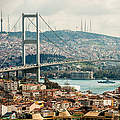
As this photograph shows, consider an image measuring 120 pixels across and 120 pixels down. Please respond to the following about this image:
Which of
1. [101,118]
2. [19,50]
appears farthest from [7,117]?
[19,50]

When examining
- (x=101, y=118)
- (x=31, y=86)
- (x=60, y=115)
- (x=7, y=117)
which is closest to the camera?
(x=101, y=118)

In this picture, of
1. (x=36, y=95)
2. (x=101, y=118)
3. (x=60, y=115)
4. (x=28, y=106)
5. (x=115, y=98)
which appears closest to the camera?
(x=101, y=118)

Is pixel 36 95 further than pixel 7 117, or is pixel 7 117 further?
pixel 36 95

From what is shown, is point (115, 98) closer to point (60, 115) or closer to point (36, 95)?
point (36, 95)

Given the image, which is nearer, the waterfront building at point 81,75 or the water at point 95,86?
the water at point 95,86

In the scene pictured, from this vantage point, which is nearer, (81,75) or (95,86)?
(95,86)

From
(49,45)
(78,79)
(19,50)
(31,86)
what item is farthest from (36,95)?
(49,45)

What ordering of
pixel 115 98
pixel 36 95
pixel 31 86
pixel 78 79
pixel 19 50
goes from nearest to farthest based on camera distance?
1. pixel 115 98
2. pixel 36 95
3. pixel 31 86
4. pixel 78 79
5. pixel 19 50

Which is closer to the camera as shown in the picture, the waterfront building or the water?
the water

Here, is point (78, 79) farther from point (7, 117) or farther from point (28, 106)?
point (7, 117)
